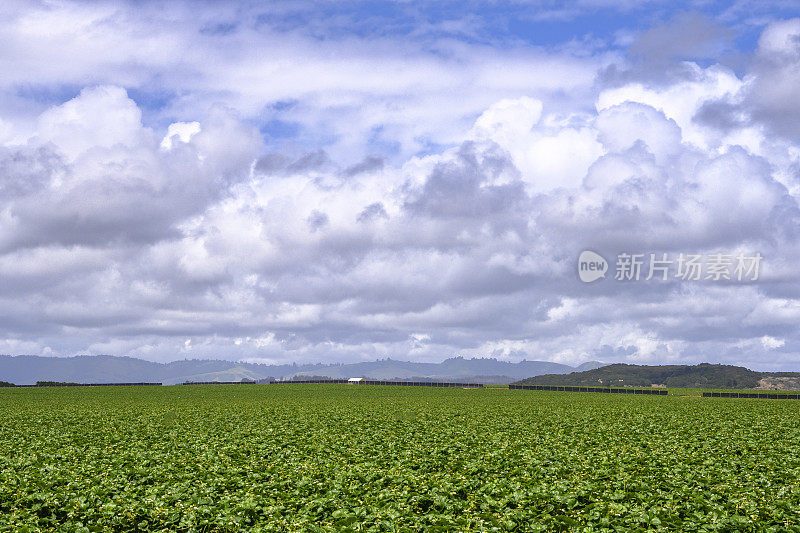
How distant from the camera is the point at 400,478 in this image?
81.4ft

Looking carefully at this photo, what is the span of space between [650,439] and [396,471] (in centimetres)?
1921

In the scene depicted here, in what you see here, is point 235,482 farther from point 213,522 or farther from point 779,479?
point 779,479

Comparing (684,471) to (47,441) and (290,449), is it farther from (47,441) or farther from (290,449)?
(47,441)

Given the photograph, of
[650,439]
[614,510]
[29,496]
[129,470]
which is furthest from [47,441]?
[650,439]

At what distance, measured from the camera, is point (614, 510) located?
1978cm

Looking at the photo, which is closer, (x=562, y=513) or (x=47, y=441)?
(x=562, y=513)

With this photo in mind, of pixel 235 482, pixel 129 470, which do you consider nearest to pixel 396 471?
pixel 235 482

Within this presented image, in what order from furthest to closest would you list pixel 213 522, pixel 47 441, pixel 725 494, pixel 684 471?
1. pixel 47 441
2. pixel 684 471
3. pixel 725 494
4. pixel 213 522

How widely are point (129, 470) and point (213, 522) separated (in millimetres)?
9475

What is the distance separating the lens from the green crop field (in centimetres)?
1947

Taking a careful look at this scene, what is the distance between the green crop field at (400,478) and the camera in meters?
19.5

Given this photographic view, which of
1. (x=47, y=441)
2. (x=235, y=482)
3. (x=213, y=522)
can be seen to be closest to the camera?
(x=213, y=522)

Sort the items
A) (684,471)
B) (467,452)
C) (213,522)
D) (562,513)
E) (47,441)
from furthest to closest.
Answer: (47,441) → (467,452) → (684,471) → (562,513) → (213,522)

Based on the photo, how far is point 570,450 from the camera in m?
33.1
